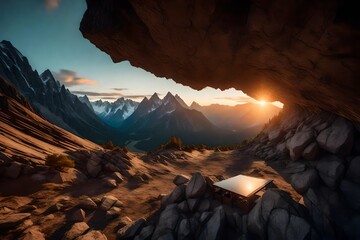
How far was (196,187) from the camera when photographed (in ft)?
44.5

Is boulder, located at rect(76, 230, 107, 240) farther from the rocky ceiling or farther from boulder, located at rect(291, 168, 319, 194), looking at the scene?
boulder, located at rect(291, 168, 319, 194)

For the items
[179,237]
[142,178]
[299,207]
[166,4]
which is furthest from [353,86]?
[142,178]

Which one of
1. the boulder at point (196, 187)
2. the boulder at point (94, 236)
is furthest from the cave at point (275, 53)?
the boulder at point (94, 236)

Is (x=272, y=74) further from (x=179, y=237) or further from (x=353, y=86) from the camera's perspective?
(x=179, y=237)

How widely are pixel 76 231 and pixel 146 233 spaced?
3776mm

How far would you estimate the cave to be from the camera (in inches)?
326

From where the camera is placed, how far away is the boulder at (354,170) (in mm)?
17000

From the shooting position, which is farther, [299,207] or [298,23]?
[299,207]

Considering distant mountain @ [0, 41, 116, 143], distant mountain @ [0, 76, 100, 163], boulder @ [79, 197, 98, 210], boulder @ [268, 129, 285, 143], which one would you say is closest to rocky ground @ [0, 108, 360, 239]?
boulder @ [79, 197, 98, 210]

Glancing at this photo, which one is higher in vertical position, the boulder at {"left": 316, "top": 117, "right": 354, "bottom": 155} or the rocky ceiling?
the rocky ceiling

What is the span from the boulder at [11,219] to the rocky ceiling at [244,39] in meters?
12.7

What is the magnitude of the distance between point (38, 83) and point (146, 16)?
21440 centimetres

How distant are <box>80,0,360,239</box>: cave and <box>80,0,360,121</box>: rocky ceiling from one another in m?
0.04

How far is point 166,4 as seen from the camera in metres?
10.3
